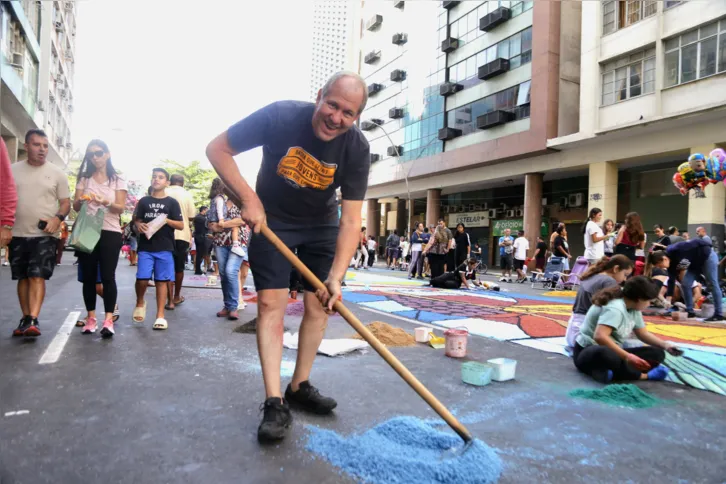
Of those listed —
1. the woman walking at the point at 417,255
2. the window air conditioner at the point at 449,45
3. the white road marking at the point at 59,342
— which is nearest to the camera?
the white road marking at the point at 59,342

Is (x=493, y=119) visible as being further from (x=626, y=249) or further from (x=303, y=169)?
(x=303, y=169)

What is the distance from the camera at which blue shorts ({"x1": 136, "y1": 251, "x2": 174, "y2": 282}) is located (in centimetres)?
534

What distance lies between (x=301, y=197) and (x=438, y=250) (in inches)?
422

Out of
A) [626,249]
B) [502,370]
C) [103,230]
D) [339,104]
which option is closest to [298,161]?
[339,104]

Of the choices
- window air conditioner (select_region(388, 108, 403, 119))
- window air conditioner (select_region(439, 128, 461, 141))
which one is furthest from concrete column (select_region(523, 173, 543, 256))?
window air conditioner (select_region(388, 108, 403, 119))

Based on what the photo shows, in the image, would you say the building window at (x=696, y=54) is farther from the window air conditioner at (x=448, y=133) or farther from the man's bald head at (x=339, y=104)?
the man's bald head at (x=339, y=104)

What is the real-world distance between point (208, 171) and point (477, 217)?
29596mm

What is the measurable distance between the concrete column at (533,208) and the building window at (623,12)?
676 centimetres

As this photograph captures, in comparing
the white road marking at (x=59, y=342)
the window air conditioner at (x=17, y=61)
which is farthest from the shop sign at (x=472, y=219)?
the white road marking at (x=59, y=342)

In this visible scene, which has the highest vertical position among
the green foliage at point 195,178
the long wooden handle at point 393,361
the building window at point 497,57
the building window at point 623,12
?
the building window at point 497,57

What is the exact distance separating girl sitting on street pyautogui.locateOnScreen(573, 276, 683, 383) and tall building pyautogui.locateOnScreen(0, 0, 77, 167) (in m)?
11.2

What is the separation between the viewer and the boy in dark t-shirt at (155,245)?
17.5 feet

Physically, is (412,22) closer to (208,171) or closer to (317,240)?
(208,171)

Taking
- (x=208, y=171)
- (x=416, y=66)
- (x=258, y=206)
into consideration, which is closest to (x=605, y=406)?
(x=258, y=206)
